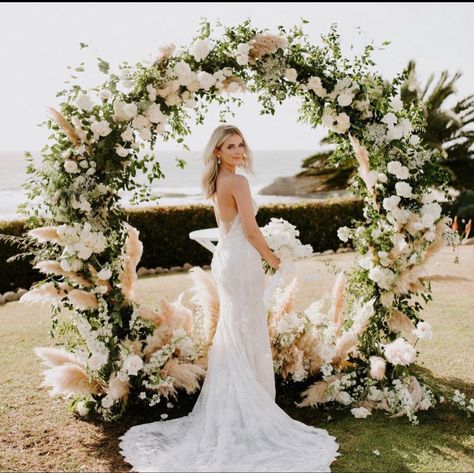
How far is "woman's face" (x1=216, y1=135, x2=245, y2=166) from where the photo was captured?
489 centimetres

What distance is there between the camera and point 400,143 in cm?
534

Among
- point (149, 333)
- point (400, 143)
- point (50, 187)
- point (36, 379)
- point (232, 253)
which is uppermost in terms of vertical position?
point (400, 143)

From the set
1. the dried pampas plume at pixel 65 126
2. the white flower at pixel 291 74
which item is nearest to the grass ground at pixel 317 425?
the white flower at pixel 291 74

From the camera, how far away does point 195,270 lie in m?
5.73

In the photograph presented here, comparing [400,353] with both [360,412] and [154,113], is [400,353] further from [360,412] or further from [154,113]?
[154,113]

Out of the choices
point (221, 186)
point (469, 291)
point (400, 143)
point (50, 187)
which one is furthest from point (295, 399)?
point (469, 291)

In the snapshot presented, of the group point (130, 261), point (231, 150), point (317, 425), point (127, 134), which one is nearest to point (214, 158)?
point (231, 150)

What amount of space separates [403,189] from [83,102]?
2.87 m

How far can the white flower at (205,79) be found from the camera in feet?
16.5

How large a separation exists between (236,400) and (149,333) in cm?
116

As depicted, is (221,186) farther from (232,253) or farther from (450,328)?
(450,328)

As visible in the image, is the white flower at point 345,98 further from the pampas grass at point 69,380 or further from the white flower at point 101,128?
the pampas grass at point 69,380

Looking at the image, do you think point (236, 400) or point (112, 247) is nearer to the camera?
point (236, 400)

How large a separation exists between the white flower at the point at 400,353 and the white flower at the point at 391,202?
3.95ft
